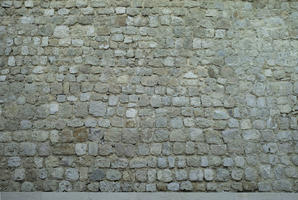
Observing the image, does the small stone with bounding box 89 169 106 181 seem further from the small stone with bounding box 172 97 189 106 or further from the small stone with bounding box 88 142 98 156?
the small stone with bounding box 172 97 189 106

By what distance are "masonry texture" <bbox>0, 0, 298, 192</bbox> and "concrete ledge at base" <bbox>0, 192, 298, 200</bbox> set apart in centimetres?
8

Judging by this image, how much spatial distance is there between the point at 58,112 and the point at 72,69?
0.71 metres

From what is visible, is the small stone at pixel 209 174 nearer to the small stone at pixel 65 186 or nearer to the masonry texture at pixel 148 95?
the masonry texture at pixel 148 95

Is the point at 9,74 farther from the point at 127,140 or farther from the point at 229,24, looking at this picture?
the point at 229,24

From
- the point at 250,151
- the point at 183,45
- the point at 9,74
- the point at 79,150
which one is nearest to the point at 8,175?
the point at 79,150

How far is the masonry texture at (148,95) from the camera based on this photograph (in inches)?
135

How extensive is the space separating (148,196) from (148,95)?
1469 millimetres

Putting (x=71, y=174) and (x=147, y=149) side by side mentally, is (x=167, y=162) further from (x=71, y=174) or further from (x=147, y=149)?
(x=71, y=174)

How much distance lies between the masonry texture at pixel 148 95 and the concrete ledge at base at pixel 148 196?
0.08m

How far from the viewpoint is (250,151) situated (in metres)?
3.49

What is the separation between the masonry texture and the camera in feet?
11.2

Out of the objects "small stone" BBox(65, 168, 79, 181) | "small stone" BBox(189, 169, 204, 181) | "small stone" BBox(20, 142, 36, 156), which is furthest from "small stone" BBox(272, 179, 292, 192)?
"small stone" BBox(20, 142, 36, 156)

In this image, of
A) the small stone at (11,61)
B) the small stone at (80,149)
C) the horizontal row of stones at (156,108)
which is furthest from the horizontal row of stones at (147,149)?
the small stone at (11,61)

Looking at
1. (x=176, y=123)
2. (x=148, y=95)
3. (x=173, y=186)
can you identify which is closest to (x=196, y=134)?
(x=176, y=123)
